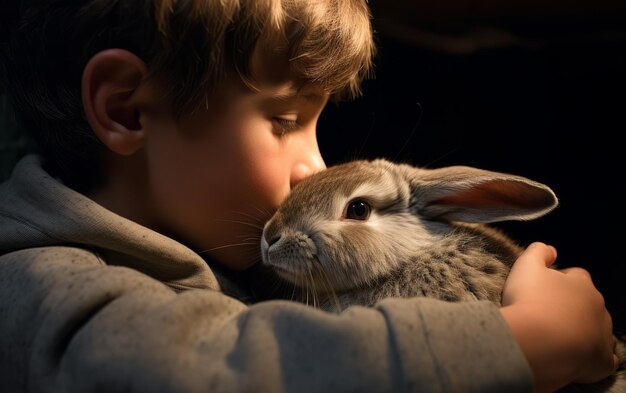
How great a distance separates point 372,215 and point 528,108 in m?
0.57

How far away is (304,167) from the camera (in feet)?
4.61

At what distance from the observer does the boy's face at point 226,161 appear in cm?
126

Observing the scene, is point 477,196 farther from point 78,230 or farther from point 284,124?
→ point 78,230

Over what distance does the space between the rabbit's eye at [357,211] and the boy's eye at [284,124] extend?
0.68 feet

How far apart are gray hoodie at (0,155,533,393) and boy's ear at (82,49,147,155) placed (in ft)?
1.07

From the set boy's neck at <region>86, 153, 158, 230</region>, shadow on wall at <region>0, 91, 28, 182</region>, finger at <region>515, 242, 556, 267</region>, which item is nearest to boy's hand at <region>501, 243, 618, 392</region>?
finger at <region>515, 242, 556, 267</region>

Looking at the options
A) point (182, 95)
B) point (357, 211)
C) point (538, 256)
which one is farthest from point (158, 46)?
point (538, 256)

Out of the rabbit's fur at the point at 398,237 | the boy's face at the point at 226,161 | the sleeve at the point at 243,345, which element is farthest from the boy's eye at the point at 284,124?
the sleeve at the point at 243,345

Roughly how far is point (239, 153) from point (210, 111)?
99mm

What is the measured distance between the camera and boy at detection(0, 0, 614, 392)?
0.87 metres

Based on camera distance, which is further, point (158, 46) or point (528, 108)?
point (528, 108)

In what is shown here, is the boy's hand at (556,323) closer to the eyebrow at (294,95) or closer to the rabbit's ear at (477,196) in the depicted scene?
the rabbit's ear at (477,196)

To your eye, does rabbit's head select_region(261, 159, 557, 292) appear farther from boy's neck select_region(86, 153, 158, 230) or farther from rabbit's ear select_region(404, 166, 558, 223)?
boy's neck select_region(86, 153, 158, 230)

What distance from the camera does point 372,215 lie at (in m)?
1.33
